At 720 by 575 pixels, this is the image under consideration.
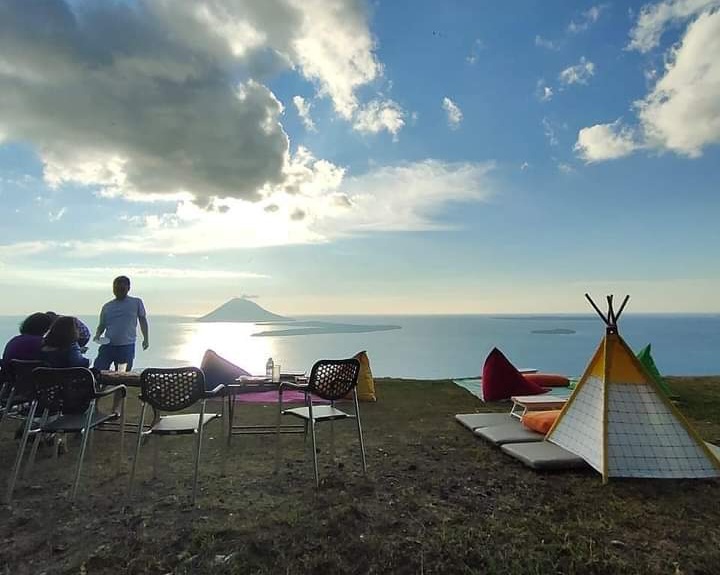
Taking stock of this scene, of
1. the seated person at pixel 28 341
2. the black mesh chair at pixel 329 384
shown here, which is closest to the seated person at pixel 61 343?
the seated person at pixel 28 341

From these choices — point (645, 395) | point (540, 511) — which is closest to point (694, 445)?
point (645, 395)

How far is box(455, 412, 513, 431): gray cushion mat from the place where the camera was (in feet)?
18.2

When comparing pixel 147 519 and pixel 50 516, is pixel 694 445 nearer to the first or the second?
pixel 147 519

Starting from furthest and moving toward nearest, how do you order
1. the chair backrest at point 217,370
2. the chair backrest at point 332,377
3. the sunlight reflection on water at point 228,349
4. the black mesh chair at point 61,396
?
the sunlight reflection on water at point 228,349
the chair backrest at point 217,370
the chair backrest at point 332,377
the black mesh chair at point 61,396

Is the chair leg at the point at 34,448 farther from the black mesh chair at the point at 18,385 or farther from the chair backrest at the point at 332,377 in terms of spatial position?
the chair backrest at the point at 332,377

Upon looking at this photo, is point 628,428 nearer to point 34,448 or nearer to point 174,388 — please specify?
point 174,388

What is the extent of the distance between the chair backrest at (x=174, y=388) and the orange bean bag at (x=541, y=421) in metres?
3.59

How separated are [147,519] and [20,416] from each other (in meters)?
2.07

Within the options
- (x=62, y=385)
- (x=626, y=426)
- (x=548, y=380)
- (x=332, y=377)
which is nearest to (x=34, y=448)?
(x=62, y=385)

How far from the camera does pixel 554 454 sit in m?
4.27

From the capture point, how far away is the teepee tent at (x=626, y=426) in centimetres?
397

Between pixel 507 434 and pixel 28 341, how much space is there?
5.20 m

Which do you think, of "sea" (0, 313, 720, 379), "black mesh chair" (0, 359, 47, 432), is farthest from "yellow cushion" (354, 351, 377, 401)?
"black mesh chair" (0, 359, 47, 432)

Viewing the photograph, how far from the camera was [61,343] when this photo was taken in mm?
4348
